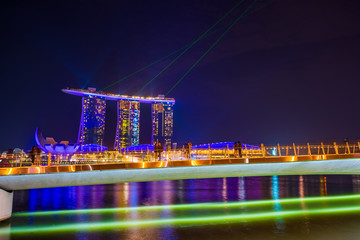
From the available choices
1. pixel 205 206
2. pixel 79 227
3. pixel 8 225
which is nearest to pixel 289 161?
pixel 205 206

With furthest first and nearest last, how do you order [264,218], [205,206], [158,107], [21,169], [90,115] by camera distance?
[158,107] < [90,115] < [205,206] < [264,218] < [21,169]

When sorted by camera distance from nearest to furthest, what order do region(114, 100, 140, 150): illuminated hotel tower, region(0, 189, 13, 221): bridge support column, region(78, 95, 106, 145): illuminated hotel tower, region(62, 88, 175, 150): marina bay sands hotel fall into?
1. region(0, 189, 13, 221): bridge support column
2. region(78, 95, 106, 145): illuminated hotel tower
3. region(62, 88, 175, 150): marina bay sands hotel
4. region(114, 100, 140, 150): illuminated hotel tower

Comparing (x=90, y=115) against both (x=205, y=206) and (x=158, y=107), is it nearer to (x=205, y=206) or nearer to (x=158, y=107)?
(x=158, y=107)

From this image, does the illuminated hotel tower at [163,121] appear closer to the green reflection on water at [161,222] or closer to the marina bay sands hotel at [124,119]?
the marina bay sands hotel at [124,119]

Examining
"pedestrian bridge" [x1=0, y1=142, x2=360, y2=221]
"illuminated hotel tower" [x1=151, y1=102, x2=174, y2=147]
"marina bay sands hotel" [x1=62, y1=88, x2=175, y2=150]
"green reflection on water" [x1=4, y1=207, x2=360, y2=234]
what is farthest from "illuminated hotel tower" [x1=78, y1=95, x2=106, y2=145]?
"green reflection on water" [x1=4, y1=207, x2=360, y2=234]

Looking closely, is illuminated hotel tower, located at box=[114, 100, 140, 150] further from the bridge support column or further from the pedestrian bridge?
the pedestrian bridge

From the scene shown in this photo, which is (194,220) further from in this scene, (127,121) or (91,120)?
(127,121)
